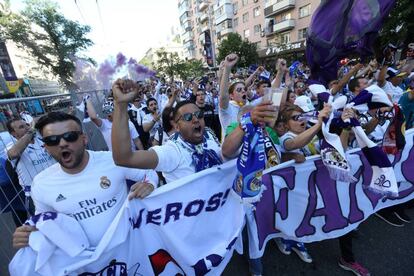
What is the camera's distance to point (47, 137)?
1748 mm

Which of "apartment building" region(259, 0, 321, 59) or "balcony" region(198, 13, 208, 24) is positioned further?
"balcony" region(198, 13, 208, 24)

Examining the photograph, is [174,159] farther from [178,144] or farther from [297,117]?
[297,117]

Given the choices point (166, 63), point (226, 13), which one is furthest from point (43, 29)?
point (226, 13)

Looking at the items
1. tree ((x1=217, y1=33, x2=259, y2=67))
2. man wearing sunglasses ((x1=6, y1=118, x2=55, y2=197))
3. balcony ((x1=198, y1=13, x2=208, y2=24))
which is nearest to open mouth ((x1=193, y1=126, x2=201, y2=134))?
man wearing sunglasses ((x1=6, y1=118, x2=55, y2=197))

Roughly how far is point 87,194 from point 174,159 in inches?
28.0

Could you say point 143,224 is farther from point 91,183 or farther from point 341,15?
point 341,15

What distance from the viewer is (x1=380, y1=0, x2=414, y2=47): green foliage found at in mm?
13943

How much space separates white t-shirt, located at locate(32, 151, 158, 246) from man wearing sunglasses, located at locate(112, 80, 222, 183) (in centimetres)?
44

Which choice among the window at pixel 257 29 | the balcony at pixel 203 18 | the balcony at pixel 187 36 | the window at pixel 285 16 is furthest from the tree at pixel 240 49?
the balcony at pixel 187 36

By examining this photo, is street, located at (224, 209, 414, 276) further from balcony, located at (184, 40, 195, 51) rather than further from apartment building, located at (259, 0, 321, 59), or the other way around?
balcony, located at (184, 40, 195, 51)

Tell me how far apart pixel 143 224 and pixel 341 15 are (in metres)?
2.86

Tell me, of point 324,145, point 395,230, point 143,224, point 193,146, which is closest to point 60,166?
point 143,224

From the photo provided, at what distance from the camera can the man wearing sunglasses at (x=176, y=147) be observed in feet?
4.97

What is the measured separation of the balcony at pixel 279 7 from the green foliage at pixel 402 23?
17075 mm
